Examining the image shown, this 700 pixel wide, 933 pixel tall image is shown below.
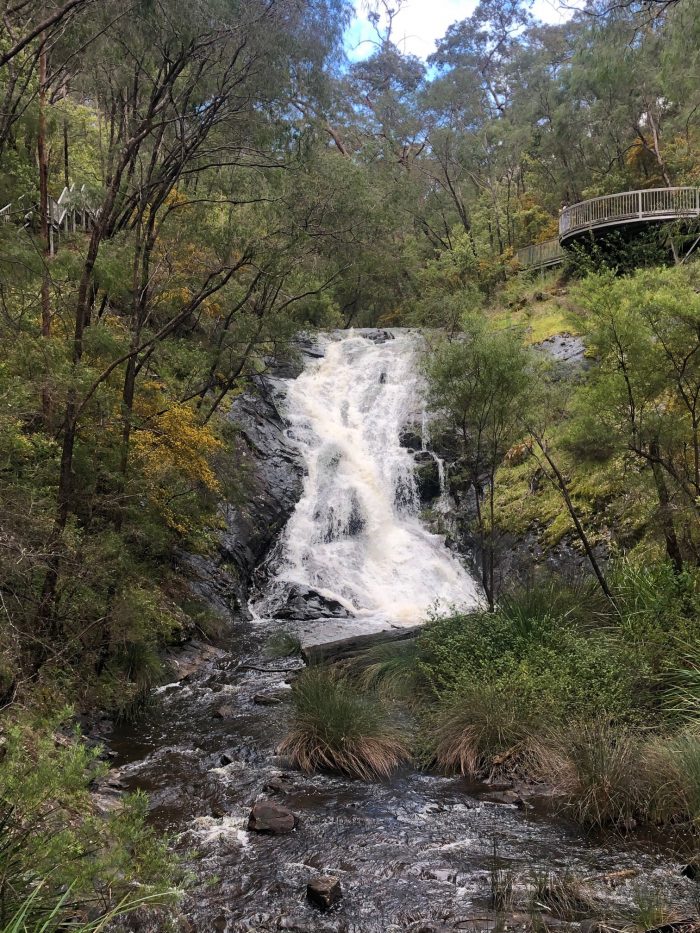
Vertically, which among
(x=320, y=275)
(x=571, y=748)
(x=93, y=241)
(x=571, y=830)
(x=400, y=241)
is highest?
(x=400, y=241)

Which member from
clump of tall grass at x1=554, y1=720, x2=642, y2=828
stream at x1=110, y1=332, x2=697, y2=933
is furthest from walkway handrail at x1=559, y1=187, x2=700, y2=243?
clump of tall grass at x1=554, y1=720, x2=642, y2=828

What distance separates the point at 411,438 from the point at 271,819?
1491 cm

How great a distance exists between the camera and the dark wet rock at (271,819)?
5582 mm

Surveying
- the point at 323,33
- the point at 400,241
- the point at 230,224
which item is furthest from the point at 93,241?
the point at 400,241

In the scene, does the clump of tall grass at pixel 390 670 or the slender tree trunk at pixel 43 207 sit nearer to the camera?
the clump of tall grass at pixel 390 670

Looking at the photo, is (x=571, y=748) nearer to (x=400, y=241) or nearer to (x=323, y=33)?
(x=323, y=33)

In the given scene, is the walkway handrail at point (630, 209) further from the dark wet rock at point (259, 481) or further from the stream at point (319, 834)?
the stream at point (319, 834)

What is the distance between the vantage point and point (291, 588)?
49.9ft

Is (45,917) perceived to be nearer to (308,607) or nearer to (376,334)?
(308,607)

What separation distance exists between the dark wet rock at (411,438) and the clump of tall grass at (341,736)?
12.8 m

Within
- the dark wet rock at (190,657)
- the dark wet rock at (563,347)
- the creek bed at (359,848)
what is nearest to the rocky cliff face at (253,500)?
the dark wet rock at (190,657)

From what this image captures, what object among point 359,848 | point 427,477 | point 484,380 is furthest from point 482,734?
point 427,477

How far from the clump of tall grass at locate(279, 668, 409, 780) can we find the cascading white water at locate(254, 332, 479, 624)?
17.2 ft

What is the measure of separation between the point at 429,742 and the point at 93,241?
651cm
